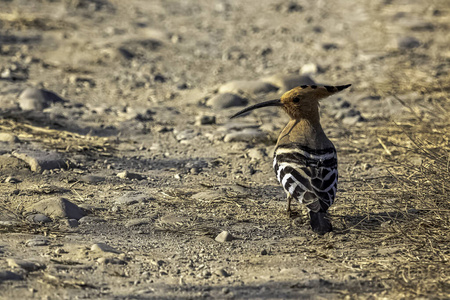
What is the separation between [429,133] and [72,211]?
320cm

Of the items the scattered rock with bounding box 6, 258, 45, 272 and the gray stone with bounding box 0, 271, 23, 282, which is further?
the scattered rock with bounding box 6, 258, 45, 272

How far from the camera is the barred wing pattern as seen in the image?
4645 millimetres

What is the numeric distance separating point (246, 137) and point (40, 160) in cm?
217

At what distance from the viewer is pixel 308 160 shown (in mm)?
→ 4754

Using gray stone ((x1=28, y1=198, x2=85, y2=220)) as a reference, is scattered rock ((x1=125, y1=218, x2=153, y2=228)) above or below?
below

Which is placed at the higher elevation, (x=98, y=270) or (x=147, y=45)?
(x=147, y=45)

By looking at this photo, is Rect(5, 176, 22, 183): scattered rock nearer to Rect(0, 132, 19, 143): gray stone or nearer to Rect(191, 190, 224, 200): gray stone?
Rect(0, 132, 19, 143): gray stone

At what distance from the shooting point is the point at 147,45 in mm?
10258

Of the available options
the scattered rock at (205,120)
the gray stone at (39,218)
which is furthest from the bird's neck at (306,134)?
the scattered rock at (205,120)

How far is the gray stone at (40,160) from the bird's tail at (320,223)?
7.63 ft

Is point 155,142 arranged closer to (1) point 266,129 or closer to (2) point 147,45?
(1) point 266,129

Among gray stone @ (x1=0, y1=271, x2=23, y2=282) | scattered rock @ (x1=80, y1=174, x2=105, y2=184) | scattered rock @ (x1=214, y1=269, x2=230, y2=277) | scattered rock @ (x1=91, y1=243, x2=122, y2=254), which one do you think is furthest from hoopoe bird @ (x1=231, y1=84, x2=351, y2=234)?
gray stone @ (x1=0, y1=271, x2=23, y2=282)

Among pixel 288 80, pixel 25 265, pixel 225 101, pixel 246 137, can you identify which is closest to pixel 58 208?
pixel 25 265

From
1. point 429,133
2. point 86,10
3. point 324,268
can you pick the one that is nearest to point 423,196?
point 324,268
